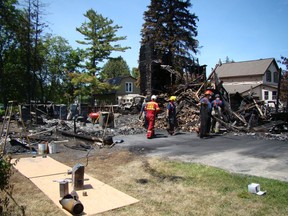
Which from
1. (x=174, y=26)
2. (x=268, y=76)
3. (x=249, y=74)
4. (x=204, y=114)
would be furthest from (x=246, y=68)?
(x=204, y=114)

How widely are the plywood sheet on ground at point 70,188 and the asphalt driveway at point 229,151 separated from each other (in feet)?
9.71

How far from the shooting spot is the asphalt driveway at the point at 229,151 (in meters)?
7.16

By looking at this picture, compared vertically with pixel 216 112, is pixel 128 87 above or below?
above

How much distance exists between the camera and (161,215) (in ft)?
14.7

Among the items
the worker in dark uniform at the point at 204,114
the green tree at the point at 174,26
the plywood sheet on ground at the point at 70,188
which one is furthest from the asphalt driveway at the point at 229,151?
the green tree at the point at 174,26

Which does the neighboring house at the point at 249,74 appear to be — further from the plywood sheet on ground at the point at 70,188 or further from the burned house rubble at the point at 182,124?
the plywood sheet on ground at the point at 70,188

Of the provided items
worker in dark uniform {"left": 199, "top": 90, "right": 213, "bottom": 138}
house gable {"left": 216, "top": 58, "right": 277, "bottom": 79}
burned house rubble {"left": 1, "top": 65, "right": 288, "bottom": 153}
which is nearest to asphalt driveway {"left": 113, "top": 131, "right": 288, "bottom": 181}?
worker in dark uniform {"left": 199, "top": 90, "right": 213, "bottom": 138}

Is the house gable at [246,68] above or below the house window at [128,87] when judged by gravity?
above

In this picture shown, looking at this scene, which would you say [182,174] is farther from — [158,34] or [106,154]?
[158,34]

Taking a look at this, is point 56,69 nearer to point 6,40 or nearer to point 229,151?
point 6,40

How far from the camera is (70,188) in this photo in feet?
19.7

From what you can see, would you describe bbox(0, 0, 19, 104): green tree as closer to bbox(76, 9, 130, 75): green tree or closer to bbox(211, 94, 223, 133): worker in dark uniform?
bbox(76, 9, 130, 75): green tree

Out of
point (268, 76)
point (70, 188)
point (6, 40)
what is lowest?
point (70, 188)

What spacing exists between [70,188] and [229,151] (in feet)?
18.1
